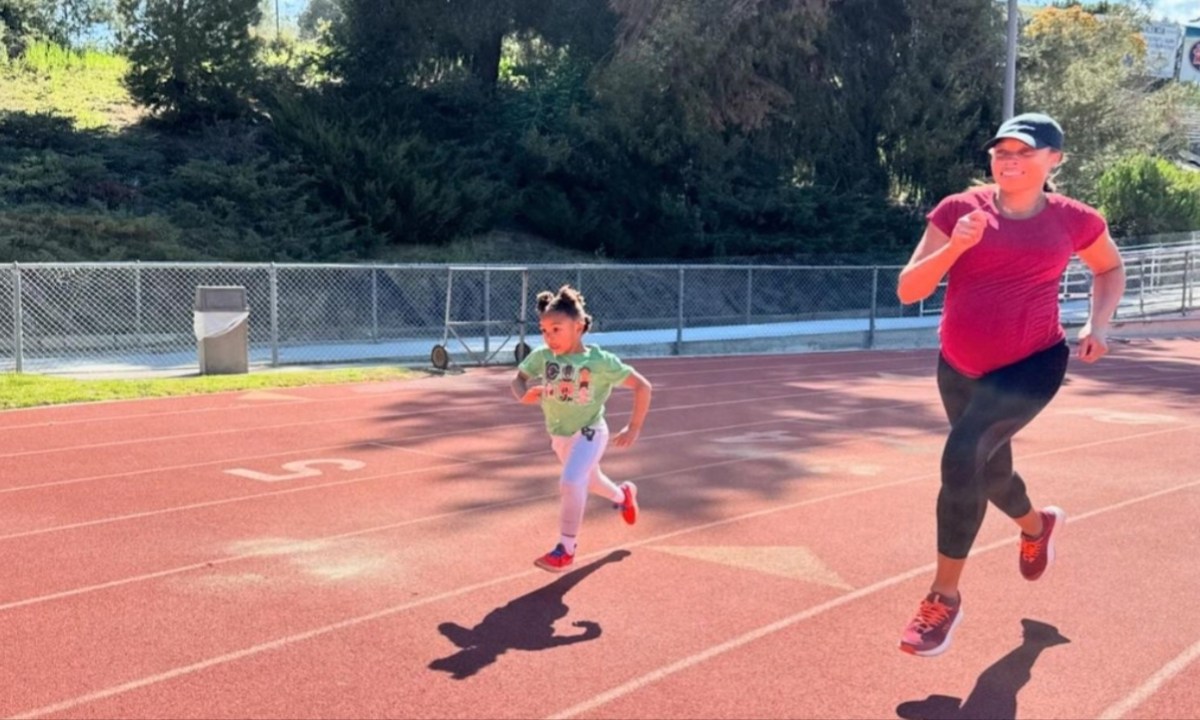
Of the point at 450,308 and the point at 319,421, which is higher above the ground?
the point at 450,308

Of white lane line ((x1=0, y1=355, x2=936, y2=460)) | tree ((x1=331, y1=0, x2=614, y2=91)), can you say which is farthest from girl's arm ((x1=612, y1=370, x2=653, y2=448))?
tree ((x1=331, y1=0, x2=614, y2=91))

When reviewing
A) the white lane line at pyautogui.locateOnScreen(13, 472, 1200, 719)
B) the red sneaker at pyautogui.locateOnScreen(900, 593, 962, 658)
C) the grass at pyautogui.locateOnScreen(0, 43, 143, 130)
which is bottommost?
the white lane line at pyautogui.locateOnScreen(13, 472, 1200, 719)

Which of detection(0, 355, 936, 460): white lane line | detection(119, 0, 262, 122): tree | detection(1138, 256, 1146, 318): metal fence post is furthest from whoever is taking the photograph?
detection(119, 0, 262, 122): tree

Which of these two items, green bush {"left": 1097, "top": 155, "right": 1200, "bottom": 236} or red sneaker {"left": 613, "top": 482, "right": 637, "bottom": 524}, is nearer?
red sneaker {"left": 613, "top": 482, "right": 637, "bottom": 524}

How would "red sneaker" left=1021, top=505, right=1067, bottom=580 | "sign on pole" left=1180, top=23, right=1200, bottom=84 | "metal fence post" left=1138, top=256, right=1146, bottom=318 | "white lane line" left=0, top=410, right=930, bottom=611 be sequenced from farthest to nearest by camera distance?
"sign on pole" left=1180, top=23, right=1200, bottom=84, "metal fence post" left=1138, top=256, right=1146, bottom=318, "white lane line" left=0, top=410, right=930, bottom=611, "red sneaker" left=1021, top=505, right=1067, bottom=580

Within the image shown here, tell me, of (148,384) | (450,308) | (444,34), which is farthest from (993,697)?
(444,34)

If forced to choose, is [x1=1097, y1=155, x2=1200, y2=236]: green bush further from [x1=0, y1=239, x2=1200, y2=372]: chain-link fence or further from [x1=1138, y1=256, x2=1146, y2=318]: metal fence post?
[x1=1138, y1=256, x2=1146, y2=318]: metal fence post

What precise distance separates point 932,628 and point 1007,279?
1.41m

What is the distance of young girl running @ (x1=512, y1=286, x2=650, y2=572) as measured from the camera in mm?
6320

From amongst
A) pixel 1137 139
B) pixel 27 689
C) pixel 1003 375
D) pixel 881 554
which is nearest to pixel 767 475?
pixel 881 554

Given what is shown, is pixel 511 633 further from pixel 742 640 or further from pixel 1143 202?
pixel 1143 202

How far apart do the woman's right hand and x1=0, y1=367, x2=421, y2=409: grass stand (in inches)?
458

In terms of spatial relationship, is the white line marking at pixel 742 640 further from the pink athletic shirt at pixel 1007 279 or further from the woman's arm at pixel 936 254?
the woman's arm at pixel 936 254

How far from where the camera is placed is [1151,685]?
4.82 metres
